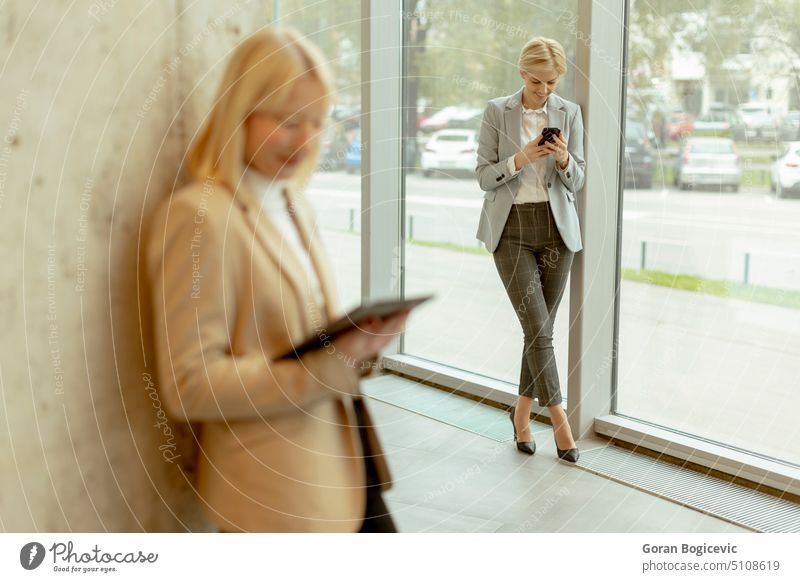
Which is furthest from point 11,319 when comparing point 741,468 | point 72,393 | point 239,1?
point 741,468

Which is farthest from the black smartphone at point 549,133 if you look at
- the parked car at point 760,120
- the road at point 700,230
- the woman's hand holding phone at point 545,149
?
the parked car at point 760,120

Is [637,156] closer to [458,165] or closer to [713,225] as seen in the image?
[713,225]

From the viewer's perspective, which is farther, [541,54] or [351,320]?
[541,54]

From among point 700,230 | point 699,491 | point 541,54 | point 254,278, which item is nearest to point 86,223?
point 254,278

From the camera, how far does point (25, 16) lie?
1.86 feet

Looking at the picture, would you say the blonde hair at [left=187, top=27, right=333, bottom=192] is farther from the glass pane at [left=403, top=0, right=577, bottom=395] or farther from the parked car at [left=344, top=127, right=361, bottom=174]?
the glass pane at [left=403, top=0, right=577, bottom=395]

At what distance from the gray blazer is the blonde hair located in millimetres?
1229

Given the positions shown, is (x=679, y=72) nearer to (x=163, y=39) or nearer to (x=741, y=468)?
(x=741, y=468)

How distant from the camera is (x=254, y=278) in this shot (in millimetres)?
614

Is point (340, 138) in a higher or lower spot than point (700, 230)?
higher

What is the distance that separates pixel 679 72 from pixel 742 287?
1.77 ft

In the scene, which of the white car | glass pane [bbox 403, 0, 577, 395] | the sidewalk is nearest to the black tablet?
glass pane [bbox 403, 0, 577, 395]

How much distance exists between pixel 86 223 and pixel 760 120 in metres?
1.63

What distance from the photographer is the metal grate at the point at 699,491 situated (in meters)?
1.62
